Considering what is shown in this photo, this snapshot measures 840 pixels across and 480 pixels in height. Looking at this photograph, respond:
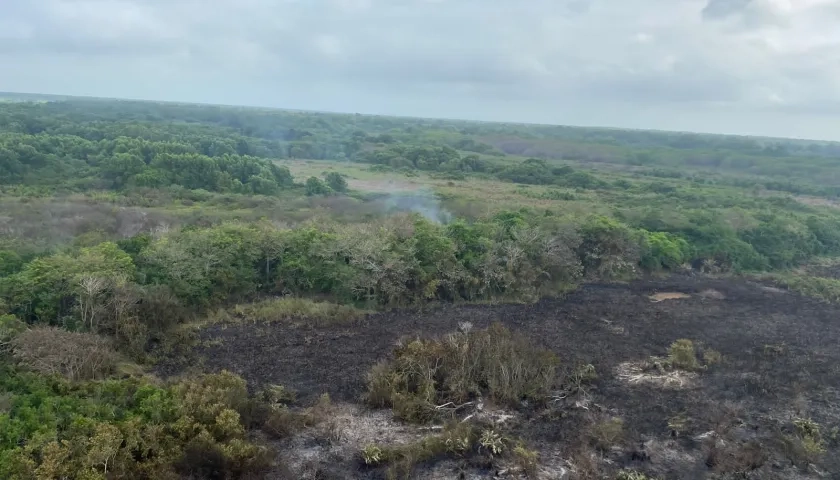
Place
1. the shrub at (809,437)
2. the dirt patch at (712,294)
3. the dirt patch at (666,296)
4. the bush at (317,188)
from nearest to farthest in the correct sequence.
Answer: the shrub at (809,437) → the dirt patch at (666,296) → the dirt patch at (712,294) → the bush at (317,188)

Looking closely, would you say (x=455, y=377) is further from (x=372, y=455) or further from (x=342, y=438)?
(x=372, y=455)

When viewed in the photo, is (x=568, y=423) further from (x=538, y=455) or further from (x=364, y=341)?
(x=364, y=341)

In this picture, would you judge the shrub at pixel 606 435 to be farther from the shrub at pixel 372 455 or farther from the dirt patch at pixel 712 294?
the dirt patch at pixel 712 294

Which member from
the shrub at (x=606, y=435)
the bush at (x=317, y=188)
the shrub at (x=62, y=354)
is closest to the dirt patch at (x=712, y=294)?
the shrub at (x=606, y=435)

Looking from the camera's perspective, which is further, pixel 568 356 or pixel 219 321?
pixel 219 321

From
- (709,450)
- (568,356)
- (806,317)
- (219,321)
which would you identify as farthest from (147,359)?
(806,317)

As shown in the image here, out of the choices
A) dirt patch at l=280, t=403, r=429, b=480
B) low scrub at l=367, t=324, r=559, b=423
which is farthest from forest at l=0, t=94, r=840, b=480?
low scrub at l=367, t=324, r=559, b=423

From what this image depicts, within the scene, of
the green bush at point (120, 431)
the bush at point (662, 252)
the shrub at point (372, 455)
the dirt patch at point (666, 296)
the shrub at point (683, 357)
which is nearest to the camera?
the green bush at point (120, 431)
